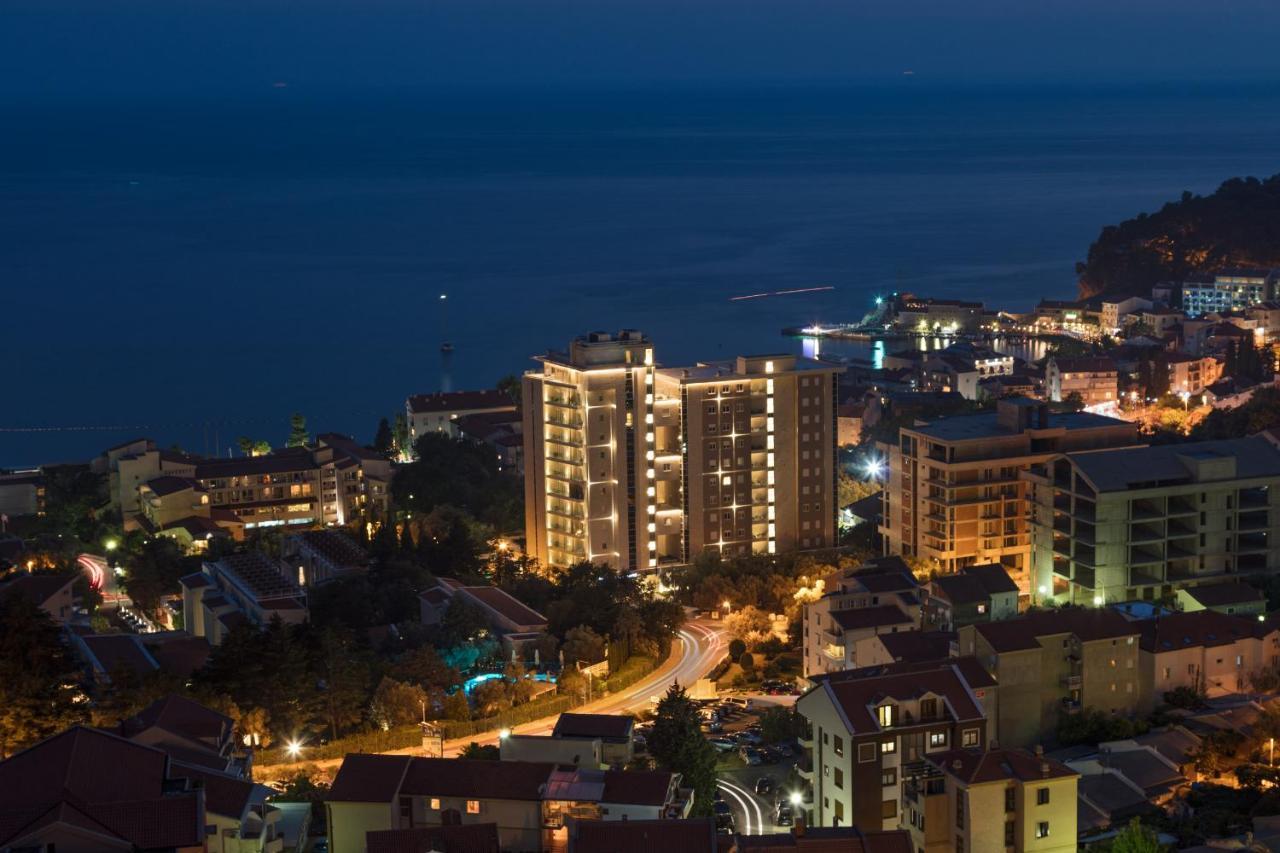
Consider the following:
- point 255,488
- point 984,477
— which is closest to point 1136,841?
point 984,477

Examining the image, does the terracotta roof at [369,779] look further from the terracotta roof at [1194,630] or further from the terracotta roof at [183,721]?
the terracotta roof at [1194,630]

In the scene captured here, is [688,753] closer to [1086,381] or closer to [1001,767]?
[1001,767]

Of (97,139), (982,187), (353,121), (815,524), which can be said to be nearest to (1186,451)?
(815,524)

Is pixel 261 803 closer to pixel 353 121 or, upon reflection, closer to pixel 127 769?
pixel 127 769

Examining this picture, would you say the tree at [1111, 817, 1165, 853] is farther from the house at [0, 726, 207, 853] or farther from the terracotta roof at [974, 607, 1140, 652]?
the house at [0, 726, 207, 853]

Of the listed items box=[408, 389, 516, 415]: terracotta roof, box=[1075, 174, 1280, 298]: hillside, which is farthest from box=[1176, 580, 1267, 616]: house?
box=[1075, 174, 1280, 298]: hillside
